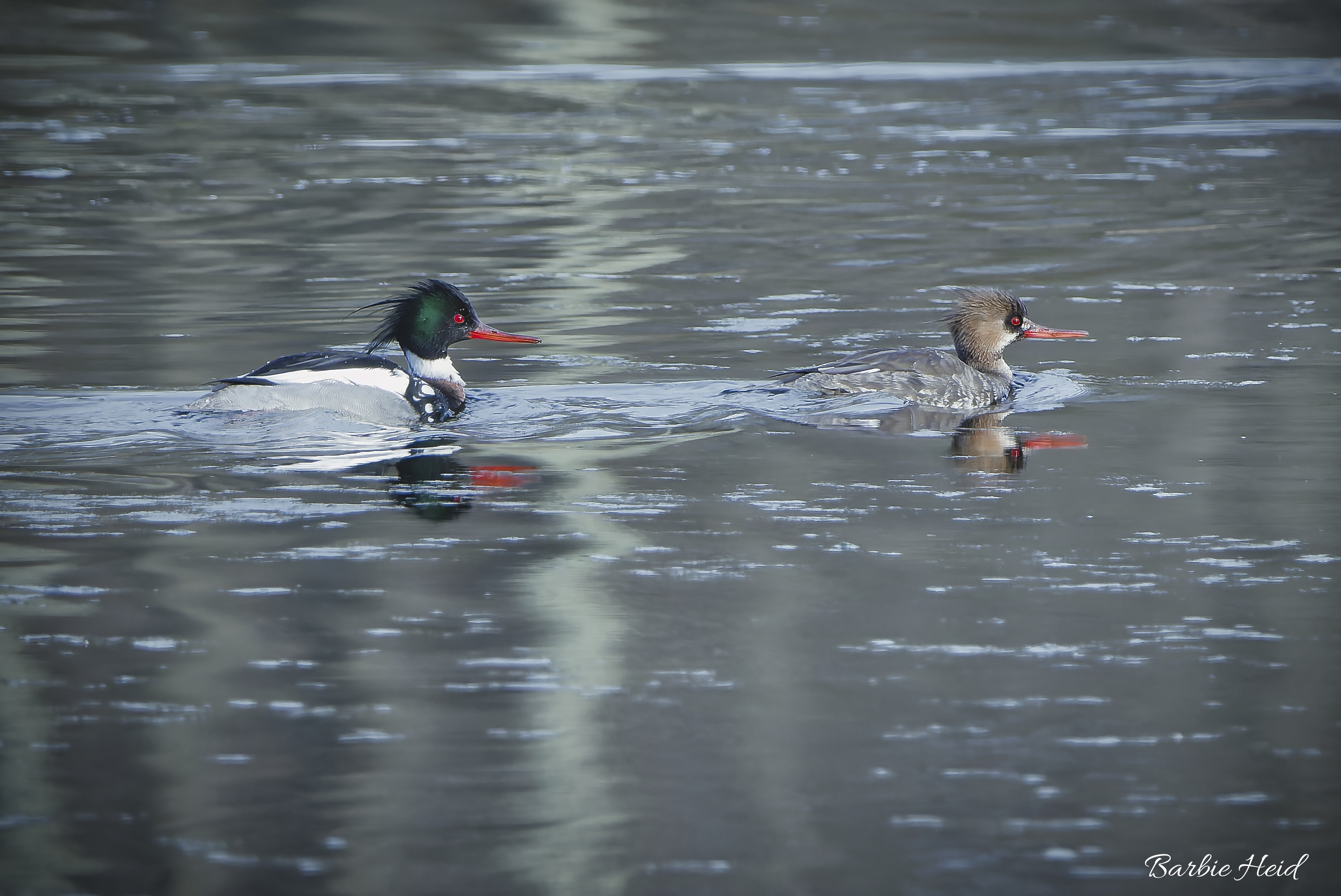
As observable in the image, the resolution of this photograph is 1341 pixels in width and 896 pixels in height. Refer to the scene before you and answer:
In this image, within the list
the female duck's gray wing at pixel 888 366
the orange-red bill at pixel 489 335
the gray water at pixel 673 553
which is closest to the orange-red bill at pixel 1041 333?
the gray water at pixel 673 553

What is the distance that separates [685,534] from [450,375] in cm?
352

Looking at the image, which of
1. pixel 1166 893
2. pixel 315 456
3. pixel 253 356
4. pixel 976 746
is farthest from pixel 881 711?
pixel 253 356

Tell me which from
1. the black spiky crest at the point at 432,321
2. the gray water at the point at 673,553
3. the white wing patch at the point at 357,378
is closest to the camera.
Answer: the gray water at the point at 673,553

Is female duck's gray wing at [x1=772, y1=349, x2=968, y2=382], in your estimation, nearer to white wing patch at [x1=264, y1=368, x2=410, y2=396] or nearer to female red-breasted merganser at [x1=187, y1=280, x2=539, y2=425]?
female red-breasted merganser at [x1=187, y1=280, x2=539, y2=425]

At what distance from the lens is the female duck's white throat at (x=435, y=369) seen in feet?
35.6

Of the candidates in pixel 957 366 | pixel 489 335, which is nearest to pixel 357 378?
pixel 489 335

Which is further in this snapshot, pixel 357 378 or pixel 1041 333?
pixel 1041 333

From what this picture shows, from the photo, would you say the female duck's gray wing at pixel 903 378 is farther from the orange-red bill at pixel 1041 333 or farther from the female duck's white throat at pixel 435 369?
the female duck's white throat at pixel 435 369

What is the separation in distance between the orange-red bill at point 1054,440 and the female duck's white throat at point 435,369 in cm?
342

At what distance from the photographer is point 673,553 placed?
295 inches

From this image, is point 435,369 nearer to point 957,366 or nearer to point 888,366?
point 888,366

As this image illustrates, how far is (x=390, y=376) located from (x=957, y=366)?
134 inches

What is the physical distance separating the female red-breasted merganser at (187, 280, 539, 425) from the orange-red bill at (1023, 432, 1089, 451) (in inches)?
118

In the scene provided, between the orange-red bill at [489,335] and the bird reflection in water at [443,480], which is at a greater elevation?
the orange-red bill at [489,335]
